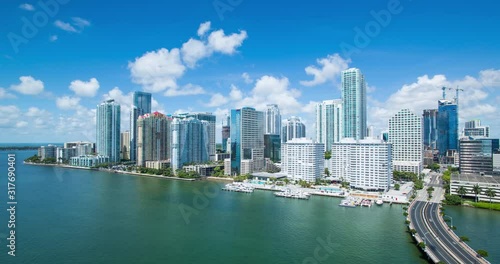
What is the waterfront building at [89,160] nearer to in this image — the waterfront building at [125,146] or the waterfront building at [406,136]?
the waterfront building at [125,146]

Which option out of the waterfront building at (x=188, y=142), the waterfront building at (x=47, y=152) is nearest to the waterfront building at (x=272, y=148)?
the waterfront building at (x=188, y=142)

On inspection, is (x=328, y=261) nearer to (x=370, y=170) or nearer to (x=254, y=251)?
(x=254, y=251)

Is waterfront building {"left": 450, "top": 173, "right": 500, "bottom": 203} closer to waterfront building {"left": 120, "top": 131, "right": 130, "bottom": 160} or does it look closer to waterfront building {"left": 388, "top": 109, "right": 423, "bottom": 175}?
waterfront building {"left": 388, "top": 109, "right": 423, "bottom": 175}

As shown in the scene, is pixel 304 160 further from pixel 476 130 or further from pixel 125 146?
pixel 125 146

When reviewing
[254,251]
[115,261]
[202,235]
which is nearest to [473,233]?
[254,251]

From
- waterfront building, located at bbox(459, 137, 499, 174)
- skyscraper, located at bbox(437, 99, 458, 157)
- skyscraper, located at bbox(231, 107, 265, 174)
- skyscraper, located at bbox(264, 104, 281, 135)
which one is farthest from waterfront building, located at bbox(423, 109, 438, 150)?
skyscraper, located at bbox(231, 107, 265, 174)

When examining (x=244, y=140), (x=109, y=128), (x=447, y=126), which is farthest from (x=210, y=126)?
(x=447, y=126)
